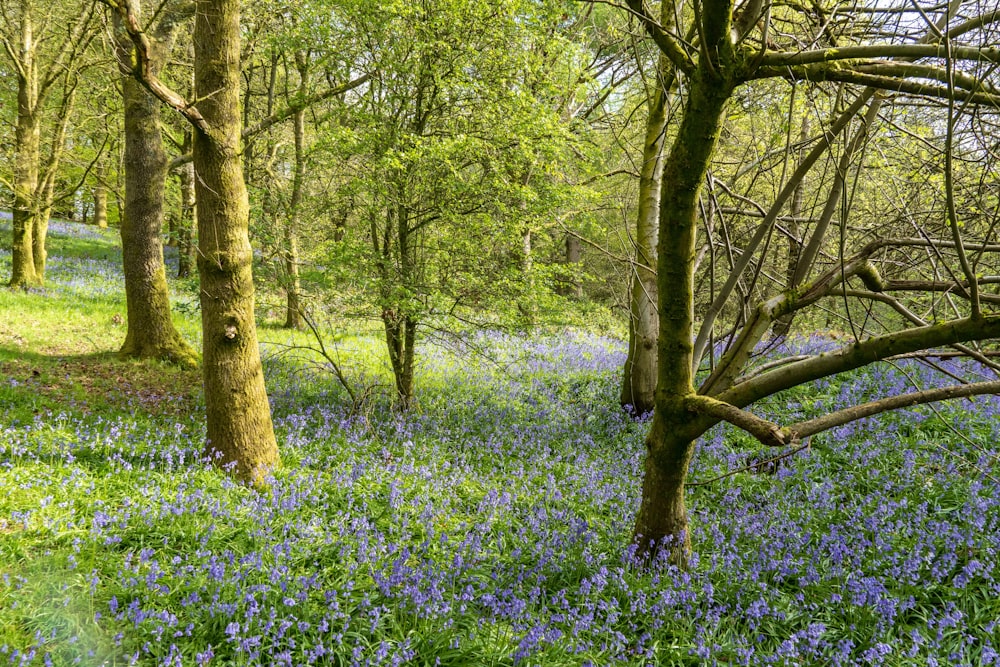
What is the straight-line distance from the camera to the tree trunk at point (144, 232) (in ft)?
24.4

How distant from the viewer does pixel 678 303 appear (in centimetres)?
340

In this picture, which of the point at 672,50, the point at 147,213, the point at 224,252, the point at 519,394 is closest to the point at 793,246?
the point at 519,394

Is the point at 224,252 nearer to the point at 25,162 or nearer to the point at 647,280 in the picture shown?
the point at 647,280

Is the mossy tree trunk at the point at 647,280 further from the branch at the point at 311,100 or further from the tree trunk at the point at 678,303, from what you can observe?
the branch at the point at 311,100

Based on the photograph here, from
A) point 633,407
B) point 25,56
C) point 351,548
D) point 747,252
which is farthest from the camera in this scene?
point 25,56

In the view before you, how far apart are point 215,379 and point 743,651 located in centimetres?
447

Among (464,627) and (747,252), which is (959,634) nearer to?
(747,252)

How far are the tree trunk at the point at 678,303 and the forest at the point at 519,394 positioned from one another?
2 cm

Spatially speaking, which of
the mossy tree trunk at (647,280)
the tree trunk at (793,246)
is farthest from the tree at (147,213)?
the tree trunk at (793,246)

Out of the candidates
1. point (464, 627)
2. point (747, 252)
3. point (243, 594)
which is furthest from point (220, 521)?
point (747, 252)

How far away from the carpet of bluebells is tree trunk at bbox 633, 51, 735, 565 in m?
0.43

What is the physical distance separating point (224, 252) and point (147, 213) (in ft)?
14.7

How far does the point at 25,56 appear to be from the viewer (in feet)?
35.9

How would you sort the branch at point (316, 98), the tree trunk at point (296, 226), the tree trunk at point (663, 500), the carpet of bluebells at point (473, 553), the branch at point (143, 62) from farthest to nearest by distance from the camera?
the tree trunk at point (296, 226), the branch at point (316, 98), the tree trunk at point (663, 500), the branch at point (143, 62), the carpet of bluebells at point (473, 553)
